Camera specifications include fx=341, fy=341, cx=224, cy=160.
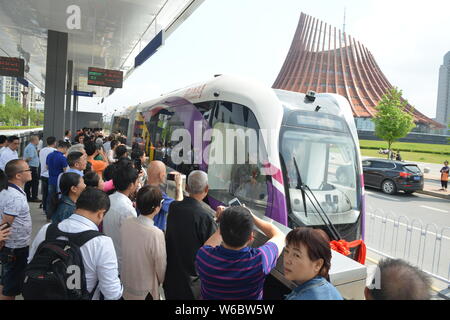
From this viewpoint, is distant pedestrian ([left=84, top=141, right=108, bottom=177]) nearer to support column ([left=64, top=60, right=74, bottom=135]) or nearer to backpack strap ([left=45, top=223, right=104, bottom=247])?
backpack strap ([left=45, top=223, right=104, bottom=247])

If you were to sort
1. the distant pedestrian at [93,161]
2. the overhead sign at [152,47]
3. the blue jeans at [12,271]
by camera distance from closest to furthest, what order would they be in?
the blue jeans at [12,271] → the distant pedestrian at [93,161] → the overhead sign at [152,47]

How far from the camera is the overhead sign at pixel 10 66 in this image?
39.9ft

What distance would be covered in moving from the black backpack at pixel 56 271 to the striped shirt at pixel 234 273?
2.58 feet

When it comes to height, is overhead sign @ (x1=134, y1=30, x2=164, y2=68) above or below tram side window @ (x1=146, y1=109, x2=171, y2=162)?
above

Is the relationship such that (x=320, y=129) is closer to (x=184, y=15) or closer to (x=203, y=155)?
(x=203, y=155)

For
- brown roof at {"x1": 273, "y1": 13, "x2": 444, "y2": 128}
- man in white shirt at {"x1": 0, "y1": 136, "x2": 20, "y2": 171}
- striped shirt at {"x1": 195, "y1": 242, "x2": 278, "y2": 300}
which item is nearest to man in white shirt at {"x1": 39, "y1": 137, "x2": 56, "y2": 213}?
man in white shirt at {"x1": 0, "y1": 136, "x2": 20, "y2": 171}

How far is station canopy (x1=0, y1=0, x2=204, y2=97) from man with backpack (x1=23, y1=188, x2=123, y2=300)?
22.5 ft

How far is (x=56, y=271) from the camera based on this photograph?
6.64 ft

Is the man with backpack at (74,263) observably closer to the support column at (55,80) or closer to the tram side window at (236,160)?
the tram side window at (236,160)

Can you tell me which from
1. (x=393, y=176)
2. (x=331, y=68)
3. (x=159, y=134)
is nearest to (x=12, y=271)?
(x=159, y=134)

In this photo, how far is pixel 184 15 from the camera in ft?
28.4

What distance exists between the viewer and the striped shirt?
2.18 m

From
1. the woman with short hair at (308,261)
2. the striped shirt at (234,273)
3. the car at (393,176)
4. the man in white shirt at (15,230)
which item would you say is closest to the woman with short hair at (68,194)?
the man in white shirt at (15,230)

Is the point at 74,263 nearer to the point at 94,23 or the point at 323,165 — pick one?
the point at 323,165
